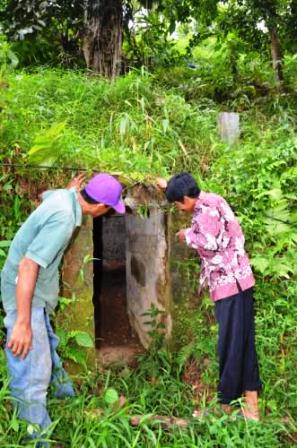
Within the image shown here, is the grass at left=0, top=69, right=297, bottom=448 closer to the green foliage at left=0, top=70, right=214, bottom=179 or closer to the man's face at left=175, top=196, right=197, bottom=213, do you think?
the green foliage at left=0, top=70, right=214, bottom=179

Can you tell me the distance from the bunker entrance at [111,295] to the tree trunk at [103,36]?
2470mm

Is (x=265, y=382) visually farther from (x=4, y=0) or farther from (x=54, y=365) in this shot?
(x=4, y=0)

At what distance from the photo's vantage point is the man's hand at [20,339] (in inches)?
123

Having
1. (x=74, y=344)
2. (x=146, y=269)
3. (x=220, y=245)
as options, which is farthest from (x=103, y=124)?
(x=220, y=245)

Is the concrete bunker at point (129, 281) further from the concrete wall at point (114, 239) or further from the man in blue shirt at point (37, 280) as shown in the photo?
the man in blue shirt at point (37, 280)

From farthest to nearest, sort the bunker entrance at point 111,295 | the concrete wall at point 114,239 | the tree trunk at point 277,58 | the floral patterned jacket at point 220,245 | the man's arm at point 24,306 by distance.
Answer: the concrete wall at point 114,239 → the tree trunk at point 277,58 → the bunker entrance at point 111,295 → the floral patterned jacket at point 220,245 → the man's arm at point 24,306

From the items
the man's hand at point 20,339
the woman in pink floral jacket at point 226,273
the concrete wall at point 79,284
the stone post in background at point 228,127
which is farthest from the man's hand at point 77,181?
the stone post in background at point 228,127

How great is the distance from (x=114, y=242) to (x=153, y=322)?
175 inches

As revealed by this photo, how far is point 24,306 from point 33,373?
548 millimetres

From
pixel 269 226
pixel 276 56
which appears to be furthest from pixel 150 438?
pixel 276 56

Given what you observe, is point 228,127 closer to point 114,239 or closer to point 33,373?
point 33,373

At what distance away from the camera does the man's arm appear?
10.0 ft

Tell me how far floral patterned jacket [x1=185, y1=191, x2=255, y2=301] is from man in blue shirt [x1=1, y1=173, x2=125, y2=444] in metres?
0.76

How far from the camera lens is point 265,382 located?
436 centimetres
